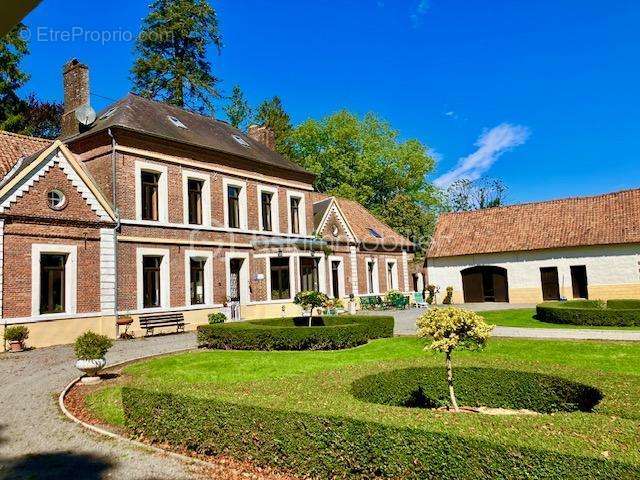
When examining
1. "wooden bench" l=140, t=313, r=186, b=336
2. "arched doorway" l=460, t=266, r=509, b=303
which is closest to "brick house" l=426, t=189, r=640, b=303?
"arched doorway" l=460, t=266, r=509, b=303

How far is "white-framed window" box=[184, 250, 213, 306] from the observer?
2245 cm

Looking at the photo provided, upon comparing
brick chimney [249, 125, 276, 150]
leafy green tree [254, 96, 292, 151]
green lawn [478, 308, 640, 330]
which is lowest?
green lawn [478, 308, 640, 330]

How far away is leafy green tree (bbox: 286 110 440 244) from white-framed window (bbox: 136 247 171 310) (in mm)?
30813

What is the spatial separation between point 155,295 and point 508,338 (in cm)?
1385

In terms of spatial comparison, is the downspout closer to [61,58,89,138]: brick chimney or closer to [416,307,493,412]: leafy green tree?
[61,58,89,138]: brick chimney

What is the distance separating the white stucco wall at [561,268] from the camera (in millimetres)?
30719

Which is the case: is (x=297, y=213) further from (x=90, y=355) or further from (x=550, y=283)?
(x=90, y=355)

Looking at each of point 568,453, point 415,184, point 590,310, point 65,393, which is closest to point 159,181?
point 65,393

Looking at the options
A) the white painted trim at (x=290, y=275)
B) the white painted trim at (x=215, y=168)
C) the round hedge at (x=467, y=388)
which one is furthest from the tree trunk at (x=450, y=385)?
the white painted trim at (x=290, y=275)

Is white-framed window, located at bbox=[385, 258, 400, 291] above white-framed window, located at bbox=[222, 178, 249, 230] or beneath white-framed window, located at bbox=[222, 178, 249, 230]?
beneath

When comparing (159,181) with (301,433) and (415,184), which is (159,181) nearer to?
(301,433)

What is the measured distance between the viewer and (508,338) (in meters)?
16.9

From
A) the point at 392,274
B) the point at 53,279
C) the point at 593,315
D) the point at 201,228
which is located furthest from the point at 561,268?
the point at 53,279

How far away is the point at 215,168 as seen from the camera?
23.9 m
